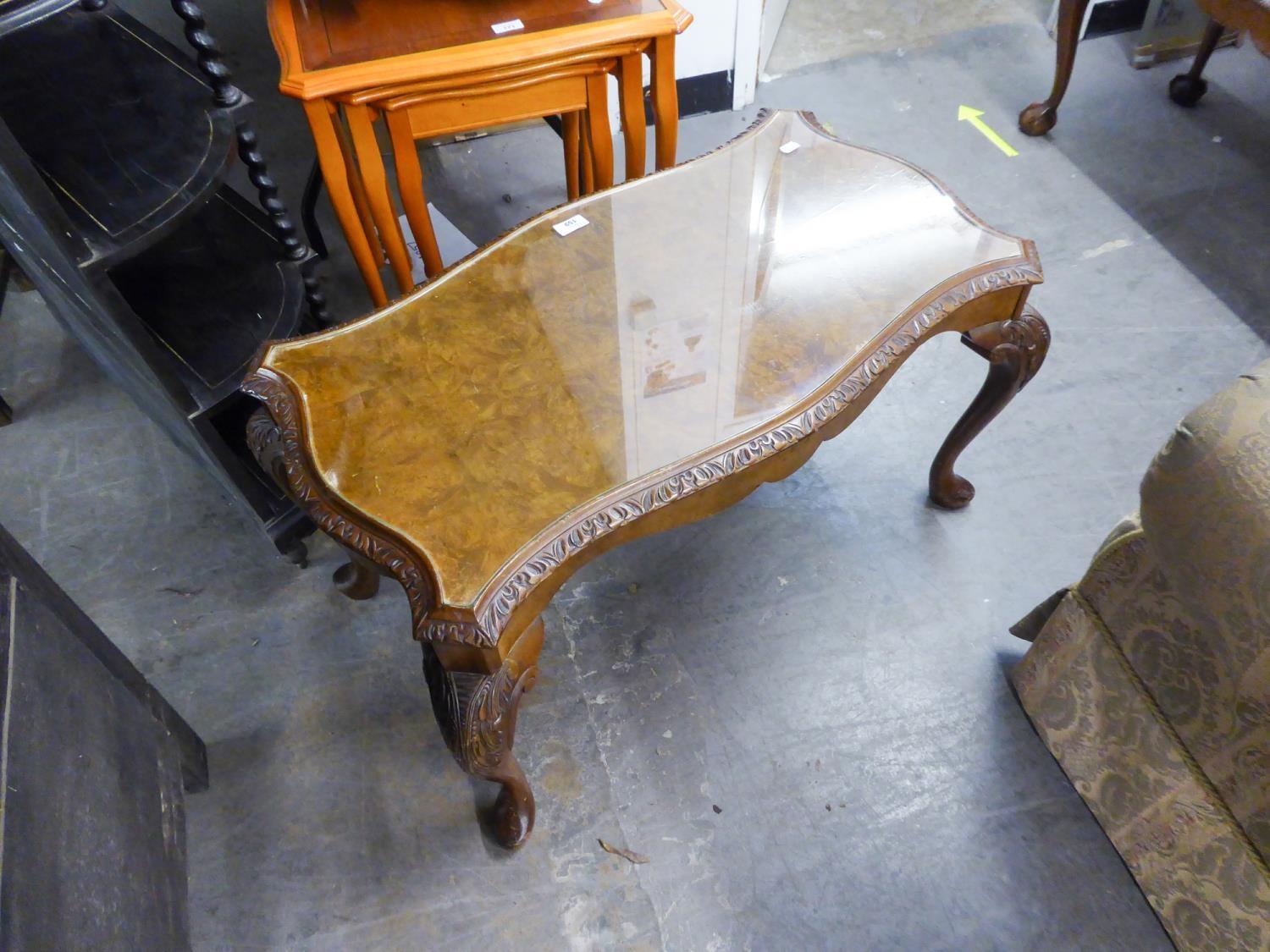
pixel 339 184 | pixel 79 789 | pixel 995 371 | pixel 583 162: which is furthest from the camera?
pixel 583 162

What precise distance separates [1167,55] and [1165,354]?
1.34m

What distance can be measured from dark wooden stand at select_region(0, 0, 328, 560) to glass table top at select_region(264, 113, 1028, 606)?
0.92 feet

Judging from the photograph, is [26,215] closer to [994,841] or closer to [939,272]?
[939,272]

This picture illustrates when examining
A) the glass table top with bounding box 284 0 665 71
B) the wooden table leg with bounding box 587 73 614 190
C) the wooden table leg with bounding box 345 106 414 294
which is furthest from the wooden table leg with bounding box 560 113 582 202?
the wooden table leg with bounding box 345 106 414 294

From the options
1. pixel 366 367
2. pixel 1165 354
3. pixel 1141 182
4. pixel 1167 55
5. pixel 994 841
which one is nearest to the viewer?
pixel 366 367

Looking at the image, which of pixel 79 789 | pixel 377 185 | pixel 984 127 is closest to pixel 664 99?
pixel 377 185

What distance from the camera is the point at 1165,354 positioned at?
6.32 feet

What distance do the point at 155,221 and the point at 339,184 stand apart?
43 cm

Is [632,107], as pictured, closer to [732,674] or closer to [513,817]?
[732,674]

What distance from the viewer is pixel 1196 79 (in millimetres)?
2475

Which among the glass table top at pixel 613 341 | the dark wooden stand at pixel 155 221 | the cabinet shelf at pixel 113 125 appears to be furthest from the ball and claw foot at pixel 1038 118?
the cabinet shelf at pixel 113 125

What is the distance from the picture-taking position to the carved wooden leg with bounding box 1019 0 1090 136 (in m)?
2.22

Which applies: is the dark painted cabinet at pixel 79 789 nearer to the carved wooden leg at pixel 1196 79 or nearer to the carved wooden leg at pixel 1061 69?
the carved wooden leg at pixel 1061 69

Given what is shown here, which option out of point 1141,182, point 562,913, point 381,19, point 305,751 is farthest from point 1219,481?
point 1141,182
